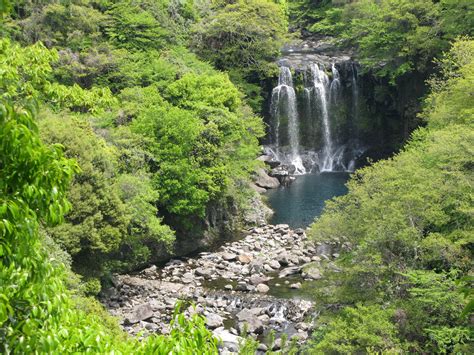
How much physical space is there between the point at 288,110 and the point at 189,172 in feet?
63.6

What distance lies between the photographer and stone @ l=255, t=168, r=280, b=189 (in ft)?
111

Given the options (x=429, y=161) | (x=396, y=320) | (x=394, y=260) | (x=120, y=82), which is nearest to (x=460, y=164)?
(x=429, y=161)

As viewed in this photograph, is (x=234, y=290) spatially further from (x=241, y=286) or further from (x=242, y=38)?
(x=242, y=38)

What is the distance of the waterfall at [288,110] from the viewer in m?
38.8

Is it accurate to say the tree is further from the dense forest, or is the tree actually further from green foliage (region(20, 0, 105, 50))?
green foliage (region(20, 0, 105, 50))

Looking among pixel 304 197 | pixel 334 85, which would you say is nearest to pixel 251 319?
pixel 304 197

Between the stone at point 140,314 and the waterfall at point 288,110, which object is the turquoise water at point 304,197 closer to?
the waterfall at point 288,110

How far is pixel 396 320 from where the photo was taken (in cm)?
1141

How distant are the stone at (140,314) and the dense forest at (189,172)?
149 cm

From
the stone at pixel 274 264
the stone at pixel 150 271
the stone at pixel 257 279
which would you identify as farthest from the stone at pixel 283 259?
the stone at pixel 150 271

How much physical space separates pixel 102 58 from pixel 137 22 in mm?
5866

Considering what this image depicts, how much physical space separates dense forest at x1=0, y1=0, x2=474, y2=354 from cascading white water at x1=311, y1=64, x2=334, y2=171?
355cm

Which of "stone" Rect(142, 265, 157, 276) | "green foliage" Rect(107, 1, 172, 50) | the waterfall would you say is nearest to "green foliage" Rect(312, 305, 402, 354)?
"stone" Rect(142, 265, 157, 276)

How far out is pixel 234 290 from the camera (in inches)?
743
